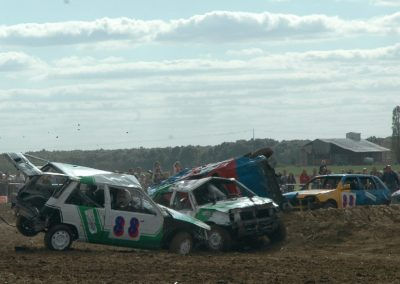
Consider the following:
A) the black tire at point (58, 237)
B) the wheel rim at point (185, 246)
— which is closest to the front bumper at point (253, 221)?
the wheel rim at point (185, 246)

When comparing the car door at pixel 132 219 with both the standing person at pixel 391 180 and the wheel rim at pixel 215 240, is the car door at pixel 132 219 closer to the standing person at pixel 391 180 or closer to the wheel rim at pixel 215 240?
the wheel rim at pixel 215 240

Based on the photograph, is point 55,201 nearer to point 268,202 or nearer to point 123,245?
point 123,245

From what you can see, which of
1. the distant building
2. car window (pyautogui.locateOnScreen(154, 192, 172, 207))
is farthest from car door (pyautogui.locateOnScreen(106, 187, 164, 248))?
the distant building

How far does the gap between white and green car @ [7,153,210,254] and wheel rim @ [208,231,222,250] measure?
328 millimetres

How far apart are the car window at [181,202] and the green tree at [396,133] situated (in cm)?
4006

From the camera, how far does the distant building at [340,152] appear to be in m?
60.2

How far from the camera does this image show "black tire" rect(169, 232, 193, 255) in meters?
19.3

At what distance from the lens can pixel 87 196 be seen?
761 inches

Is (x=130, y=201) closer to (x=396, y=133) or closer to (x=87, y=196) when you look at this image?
(x=87, y=196)

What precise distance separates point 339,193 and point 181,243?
30.0ft

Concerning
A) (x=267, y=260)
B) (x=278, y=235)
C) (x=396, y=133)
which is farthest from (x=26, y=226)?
(x=396, y=133)

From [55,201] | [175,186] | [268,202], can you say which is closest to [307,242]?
[268,202]

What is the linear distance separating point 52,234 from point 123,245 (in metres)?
1.46

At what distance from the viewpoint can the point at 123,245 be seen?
19.3 metres
